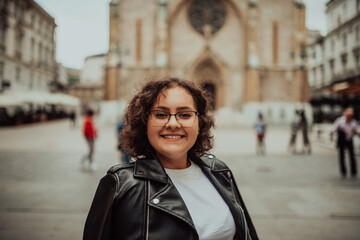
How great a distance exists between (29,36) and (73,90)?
71589 millimetres

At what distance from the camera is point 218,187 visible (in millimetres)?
1640

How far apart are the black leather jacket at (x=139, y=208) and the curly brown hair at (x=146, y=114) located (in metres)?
0.25

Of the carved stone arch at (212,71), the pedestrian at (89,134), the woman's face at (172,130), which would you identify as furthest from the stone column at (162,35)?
the woman's face at (172,130)

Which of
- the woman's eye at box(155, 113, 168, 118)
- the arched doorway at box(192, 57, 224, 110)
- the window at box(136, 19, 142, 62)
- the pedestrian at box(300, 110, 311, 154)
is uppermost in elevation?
the window at box(136, 19, 142, 62)

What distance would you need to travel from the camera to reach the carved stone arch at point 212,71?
25.8 meters

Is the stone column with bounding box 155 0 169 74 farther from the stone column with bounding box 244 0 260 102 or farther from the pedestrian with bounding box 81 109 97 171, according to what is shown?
the pedestrian with bounding box 81 109 97 171

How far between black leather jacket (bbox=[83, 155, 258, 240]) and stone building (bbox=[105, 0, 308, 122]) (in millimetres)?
24614

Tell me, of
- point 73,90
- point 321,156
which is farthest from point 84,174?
point 73,90

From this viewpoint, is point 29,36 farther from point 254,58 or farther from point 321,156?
point 254,58

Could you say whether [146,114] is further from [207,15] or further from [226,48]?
[207,15]

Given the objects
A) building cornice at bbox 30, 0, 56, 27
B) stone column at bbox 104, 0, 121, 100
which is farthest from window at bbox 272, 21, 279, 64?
building cornice at bbox 30, 0, 56, 27

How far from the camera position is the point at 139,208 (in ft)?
4.26

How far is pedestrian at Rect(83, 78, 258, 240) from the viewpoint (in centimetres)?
130

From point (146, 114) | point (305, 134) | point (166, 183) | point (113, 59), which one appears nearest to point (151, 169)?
point (166, 183)
